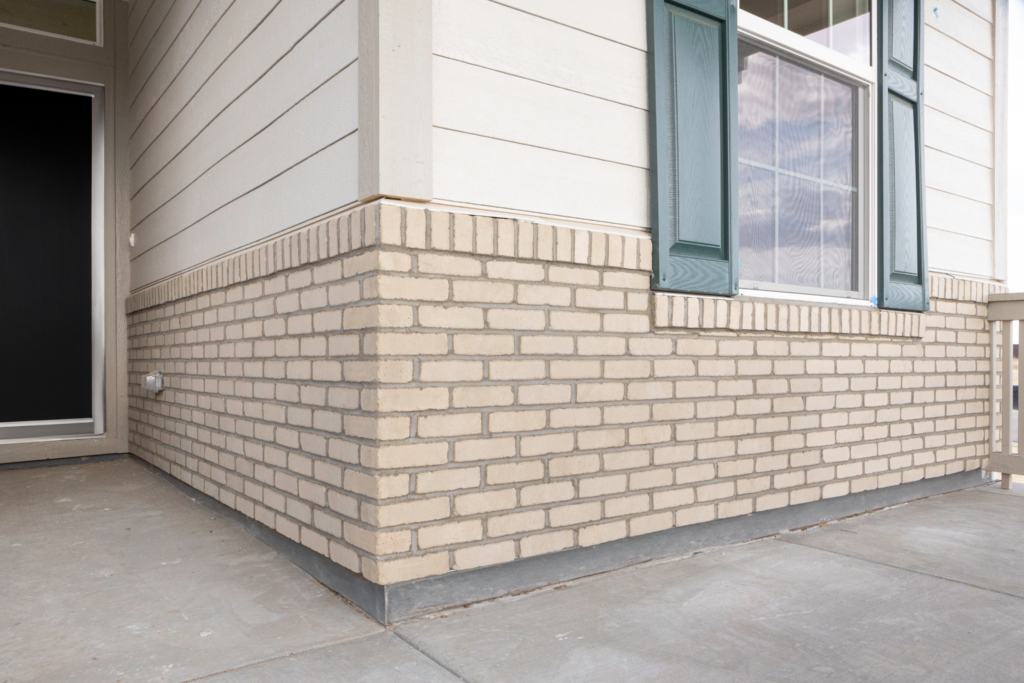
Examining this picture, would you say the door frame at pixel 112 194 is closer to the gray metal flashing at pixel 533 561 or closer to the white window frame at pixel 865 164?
the gray metal flashing at pixel 533 561

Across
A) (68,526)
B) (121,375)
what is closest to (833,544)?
(68,526)

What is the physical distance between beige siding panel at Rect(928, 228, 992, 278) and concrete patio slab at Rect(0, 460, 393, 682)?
13.0 feet

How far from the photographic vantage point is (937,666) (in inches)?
76.5

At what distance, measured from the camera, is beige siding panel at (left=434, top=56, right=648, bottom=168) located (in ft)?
7.80

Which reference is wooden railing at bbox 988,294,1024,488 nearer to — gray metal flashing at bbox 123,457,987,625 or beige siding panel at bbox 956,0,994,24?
gray metal flashing at bbox 123,457,987,625

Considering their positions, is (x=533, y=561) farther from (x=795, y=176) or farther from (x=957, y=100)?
(x=957, y=100)

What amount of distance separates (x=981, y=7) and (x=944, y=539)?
11.9ft

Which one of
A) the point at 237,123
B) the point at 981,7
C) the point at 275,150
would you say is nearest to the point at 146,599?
the point at 275,150

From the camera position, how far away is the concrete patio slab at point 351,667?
6.11 ft

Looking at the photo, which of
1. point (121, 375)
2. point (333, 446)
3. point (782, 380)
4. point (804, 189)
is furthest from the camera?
point (121, 375)

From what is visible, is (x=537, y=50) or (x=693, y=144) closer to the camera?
(x=537, y=50)

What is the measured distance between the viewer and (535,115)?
2.58m

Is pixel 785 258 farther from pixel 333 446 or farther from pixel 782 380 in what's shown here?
pixel 333 446

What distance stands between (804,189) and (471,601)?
2678 mm
